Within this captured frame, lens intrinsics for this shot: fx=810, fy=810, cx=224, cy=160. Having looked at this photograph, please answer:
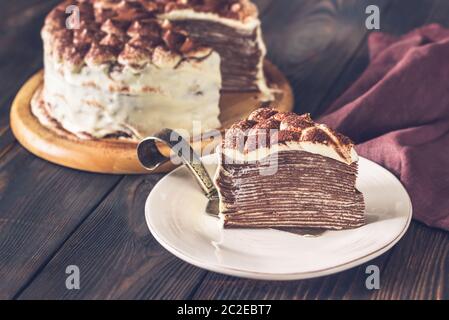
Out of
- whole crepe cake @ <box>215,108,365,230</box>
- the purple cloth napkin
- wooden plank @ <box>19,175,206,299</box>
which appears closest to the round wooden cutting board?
wooden plank @ <box>19,175,206,299</box>

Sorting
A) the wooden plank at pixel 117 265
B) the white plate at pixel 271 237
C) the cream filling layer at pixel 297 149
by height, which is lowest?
the wooden plank at pixel 117 265

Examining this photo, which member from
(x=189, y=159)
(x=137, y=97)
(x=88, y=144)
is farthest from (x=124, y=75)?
(x=189, y=159)

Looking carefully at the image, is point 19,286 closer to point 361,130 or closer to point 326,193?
point 326,193

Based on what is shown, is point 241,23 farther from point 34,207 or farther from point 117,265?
point 117,265

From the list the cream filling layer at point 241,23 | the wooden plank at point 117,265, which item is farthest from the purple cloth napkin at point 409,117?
the wooden plank at point 117,265

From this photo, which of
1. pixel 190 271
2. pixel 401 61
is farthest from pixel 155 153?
pixel 401 61

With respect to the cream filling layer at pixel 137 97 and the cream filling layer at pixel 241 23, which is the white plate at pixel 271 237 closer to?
the cream filling layer at pixel 137 97
